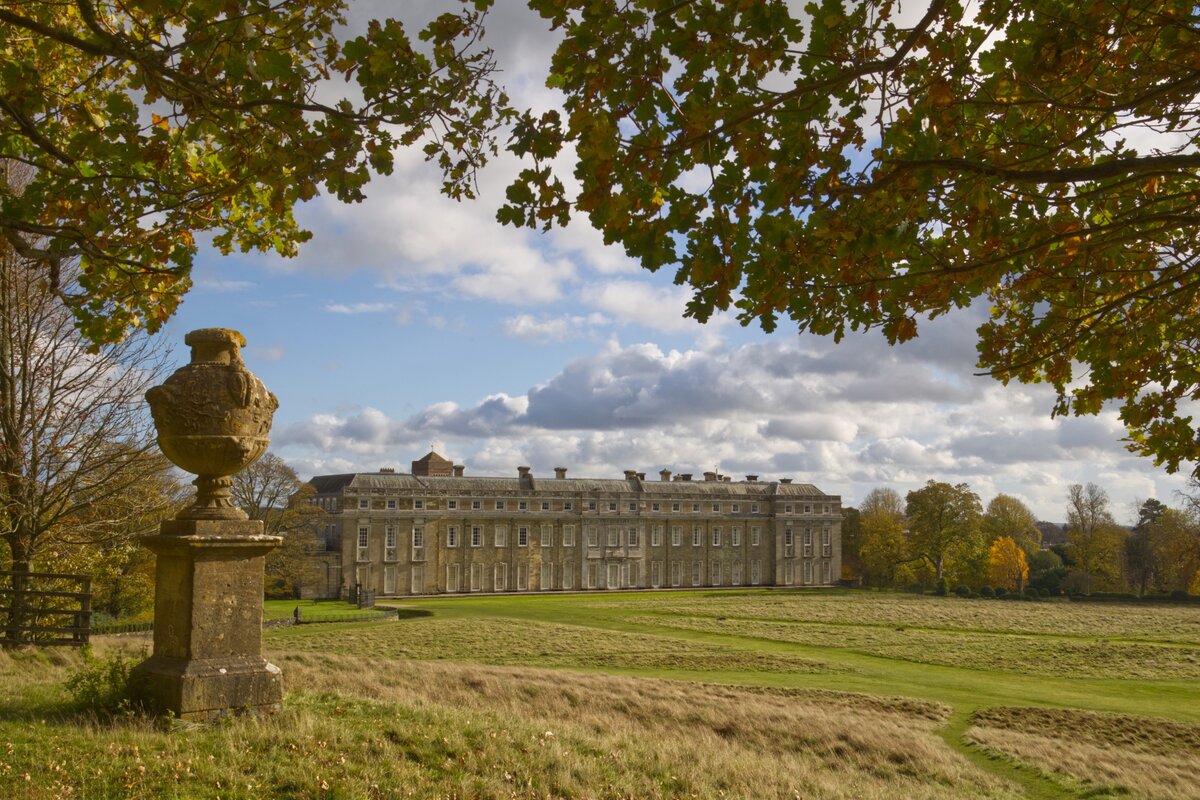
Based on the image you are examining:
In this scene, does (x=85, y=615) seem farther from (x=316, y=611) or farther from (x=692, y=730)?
(x=316, y=611)

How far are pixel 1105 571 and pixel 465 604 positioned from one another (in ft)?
169

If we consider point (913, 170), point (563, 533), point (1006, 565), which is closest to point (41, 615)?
point (913, 170)

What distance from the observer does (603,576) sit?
79.0 m

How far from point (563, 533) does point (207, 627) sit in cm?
7065

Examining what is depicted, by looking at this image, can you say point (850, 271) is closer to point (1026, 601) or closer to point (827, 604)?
point (827, 604)

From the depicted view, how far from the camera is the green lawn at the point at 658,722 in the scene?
6.90 metres

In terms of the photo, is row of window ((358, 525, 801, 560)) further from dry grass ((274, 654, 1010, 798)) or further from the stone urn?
the stone urn

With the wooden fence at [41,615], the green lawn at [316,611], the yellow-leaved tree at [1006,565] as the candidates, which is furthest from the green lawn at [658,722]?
the yellow-leaved tree at [1006,565]

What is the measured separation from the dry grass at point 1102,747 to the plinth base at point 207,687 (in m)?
10.6

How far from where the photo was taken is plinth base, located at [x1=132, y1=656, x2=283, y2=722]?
7734 mm

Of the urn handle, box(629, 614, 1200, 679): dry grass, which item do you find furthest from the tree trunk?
box(629, 614, 1200, 679): dry grass

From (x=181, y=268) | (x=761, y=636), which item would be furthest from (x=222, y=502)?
(x=761, y=636)

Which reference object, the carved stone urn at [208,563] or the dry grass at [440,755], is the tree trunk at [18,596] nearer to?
the dry grass at [440,755]

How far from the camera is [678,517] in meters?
82.9
